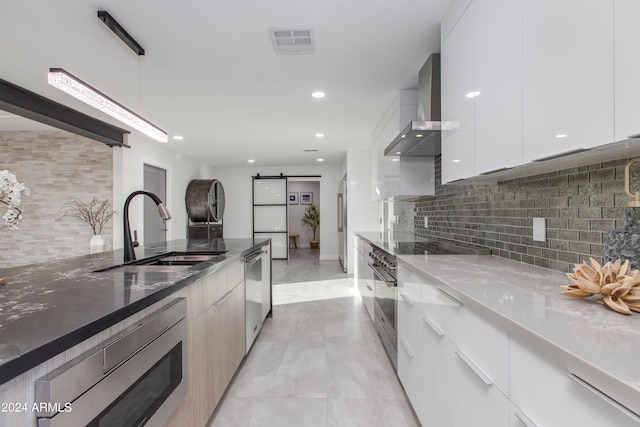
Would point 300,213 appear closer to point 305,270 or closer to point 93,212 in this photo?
point 305,270

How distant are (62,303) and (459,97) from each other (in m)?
2.04

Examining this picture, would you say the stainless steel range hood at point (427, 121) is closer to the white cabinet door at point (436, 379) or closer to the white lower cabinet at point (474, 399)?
the white cabinet door at point (436, 379)

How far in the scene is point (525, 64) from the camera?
119cm

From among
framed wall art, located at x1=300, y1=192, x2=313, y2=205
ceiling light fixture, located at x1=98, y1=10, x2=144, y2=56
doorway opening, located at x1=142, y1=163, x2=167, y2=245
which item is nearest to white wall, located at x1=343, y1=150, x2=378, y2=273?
doorway opening, located at x1=142, y1=163, x2=167, y2=245

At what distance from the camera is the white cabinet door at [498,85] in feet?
4.09

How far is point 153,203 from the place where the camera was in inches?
212

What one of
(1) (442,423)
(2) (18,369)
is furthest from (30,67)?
(1) (442,423)

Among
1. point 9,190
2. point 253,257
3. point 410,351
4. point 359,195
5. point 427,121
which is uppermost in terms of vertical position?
point 427,121

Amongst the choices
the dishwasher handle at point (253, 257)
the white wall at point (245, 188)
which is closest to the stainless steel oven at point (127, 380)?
the dishwasher handle at point (253, 257)

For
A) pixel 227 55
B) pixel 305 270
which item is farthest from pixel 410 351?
pixel 305 270

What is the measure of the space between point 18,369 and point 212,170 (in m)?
8.00

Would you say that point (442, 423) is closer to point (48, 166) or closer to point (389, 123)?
point (389, 123)

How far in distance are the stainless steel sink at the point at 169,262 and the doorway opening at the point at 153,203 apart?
3.44m

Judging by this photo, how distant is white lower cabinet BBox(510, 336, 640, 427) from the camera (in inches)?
22.4
